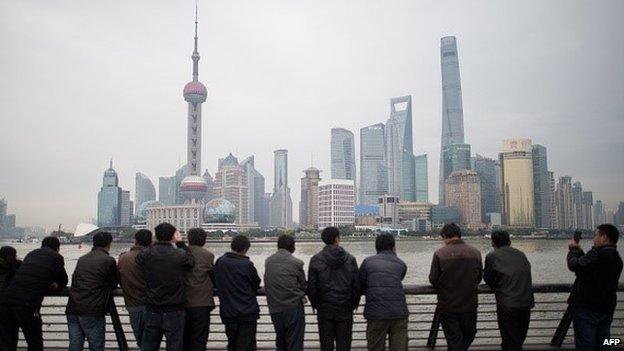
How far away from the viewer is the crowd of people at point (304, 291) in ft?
19.7

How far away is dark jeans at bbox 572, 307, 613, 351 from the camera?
19.8ft

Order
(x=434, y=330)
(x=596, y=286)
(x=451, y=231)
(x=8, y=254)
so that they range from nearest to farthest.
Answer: (x=596, y=286), (x=451, y=231), (x=8, y=254), (x=434, y=330)

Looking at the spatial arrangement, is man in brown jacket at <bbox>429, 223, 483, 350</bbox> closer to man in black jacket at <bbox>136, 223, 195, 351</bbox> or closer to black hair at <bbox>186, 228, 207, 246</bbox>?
black hair at <bbox>186, 228, 207, 246</bbox>

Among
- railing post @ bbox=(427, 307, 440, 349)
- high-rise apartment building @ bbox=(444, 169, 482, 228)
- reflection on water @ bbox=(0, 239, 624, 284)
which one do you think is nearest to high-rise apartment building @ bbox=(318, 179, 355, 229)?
high-rise apartment building @ bbox=(444, 169, 482, 228)

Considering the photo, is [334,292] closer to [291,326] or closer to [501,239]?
[291,326]

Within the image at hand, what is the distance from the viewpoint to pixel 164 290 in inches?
236

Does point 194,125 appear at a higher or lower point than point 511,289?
higher

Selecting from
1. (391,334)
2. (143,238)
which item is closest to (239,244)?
(143,238)

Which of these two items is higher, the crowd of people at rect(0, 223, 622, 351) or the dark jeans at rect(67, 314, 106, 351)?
the crowd of people at rect(0, 223, 622, 351)

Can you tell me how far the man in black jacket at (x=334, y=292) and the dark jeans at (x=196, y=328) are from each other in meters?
1.40

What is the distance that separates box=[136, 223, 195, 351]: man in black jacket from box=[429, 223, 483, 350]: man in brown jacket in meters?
3.11

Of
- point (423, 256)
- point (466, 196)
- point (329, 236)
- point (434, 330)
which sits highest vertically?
point (466, 196)

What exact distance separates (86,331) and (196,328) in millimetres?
1439

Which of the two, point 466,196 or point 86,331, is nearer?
point 86,331
